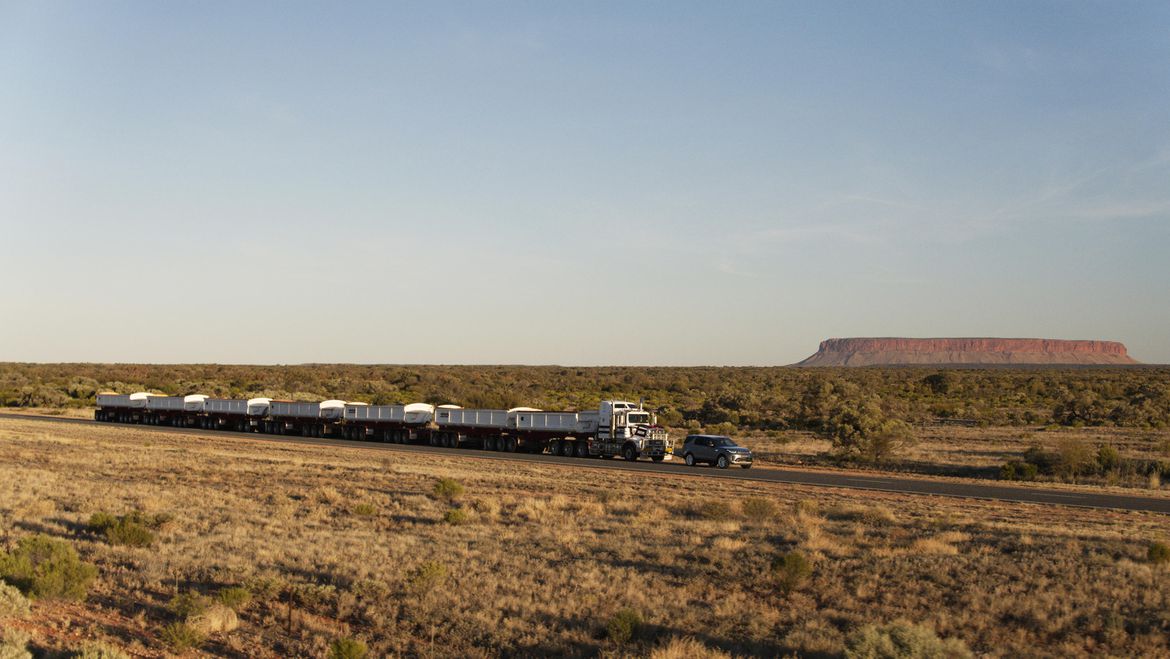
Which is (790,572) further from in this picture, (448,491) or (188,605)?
(448,491)

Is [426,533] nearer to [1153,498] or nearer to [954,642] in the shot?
[954,642]

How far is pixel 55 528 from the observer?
2284 centimetres

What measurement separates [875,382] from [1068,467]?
74490 millimetres

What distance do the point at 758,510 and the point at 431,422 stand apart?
38.5 metres

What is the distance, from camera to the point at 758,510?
26359 mm

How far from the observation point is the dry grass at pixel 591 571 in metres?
14.1

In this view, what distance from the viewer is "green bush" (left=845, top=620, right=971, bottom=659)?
1202 cm

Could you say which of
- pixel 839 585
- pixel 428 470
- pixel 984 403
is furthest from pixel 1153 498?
pixel 984 403

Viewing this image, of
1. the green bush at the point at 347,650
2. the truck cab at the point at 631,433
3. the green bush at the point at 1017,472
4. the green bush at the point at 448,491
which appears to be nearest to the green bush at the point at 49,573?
the green bush at the point at 347,650

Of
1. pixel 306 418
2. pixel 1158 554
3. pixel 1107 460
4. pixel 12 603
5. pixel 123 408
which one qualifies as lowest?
pixel 12 603

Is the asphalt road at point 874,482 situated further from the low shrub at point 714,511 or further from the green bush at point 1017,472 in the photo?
the low shrub at point 714,511

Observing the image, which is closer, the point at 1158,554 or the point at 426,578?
the point at 426,578

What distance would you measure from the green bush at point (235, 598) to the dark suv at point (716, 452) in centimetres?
2984

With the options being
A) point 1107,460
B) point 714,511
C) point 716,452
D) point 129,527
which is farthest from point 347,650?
Answer: point 1107,460
